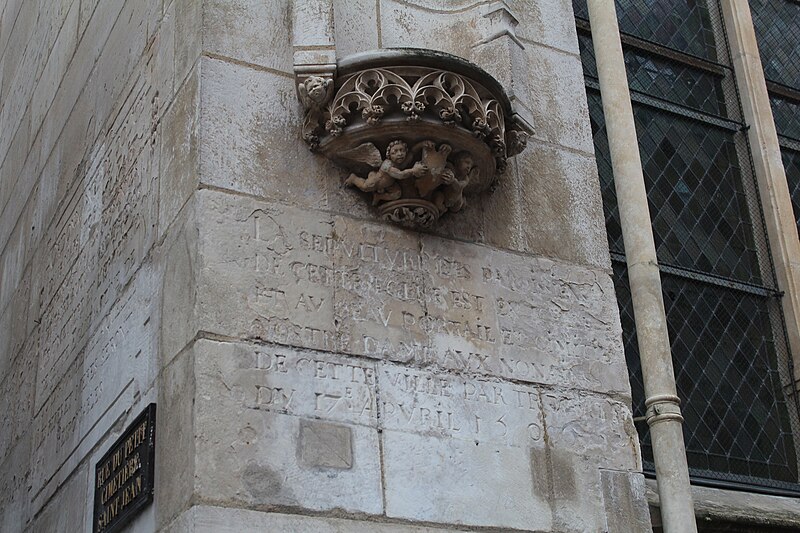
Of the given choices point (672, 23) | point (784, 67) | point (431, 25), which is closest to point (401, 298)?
point (431, 25)

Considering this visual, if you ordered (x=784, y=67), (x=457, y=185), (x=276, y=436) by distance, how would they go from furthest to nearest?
(x=784, y=67) < (x=457, y=185) < (x=276, y=436)

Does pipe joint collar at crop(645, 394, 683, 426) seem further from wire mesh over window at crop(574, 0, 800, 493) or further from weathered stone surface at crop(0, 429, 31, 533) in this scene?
weathered stone surface at crop(0, 429, 31, 533)

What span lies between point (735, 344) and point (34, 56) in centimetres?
529

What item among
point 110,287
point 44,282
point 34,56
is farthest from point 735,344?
point 34,56

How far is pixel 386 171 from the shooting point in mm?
5387

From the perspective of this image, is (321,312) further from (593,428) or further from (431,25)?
(431,25)

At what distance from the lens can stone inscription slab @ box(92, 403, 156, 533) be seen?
16.6 feet

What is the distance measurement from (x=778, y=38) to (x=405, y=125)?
15.4ft

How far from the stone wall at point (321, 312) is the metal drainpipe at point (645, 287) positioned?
0.15 m

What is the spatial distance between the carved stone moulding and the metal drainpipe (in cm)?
111

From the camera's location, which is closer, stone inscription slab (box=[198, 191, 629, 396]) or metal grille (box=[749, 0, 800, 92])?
stone inscription slab (box=[198, 191, 629, 396])

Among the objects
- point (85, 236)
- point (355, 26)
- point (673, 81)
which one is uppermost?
point (673, 81)

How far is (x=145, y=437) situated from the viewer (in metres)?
5.13

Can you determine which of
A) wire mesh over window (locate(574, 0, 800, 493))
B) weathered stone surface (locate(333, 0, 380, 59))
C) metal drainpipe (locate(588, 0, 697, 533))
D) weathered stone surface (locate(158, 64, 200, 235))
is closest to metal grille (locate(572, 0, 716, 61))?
wire mesh over window (locate(574, 0, 800, 493))
